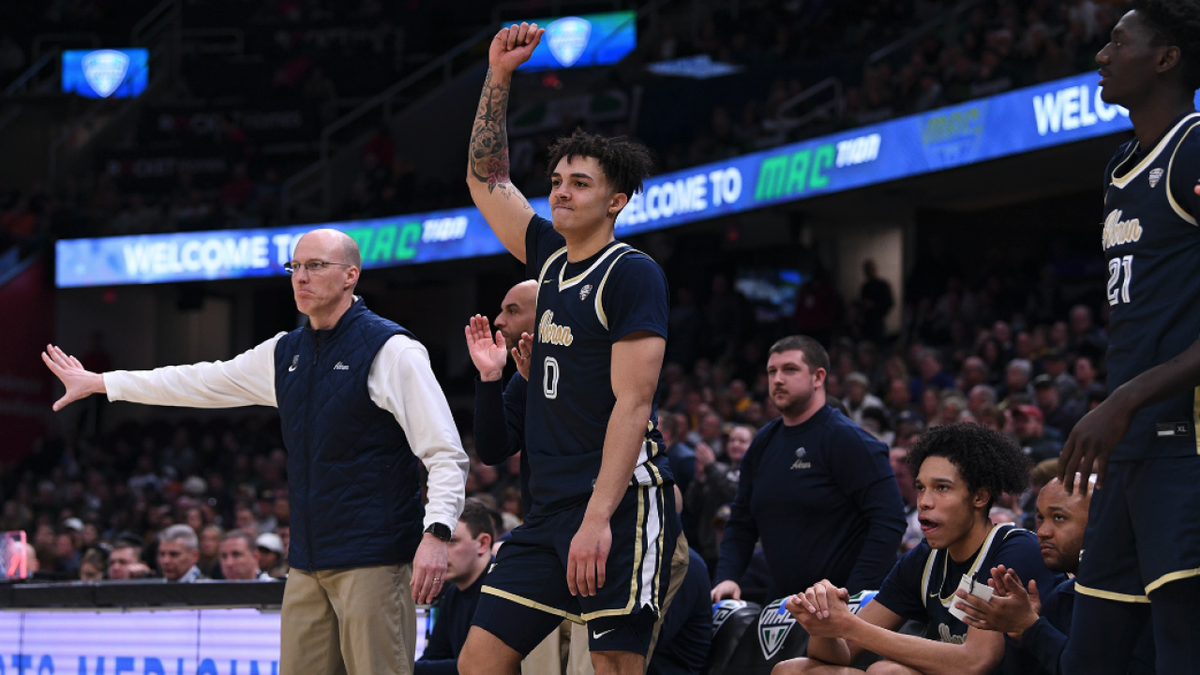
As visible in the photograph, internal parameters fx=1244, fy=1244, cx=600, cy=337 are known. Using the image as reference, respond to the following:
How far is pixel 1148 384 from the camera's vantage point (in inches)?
96.9

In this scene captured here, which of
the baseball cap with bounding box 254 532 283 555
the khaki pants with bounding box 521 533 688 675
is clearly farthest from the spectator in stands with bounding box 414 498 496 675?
the baseball cap with bounding box 254 532 283 555

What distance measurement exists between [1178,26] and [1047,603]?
5.89ft

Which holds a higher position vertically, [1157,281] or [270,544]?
[1157,281]

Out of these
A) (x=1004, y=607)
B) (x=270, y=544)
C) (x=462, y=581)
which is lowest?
(x=270, y=544)

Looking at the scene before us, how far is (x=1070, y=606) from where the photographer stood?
3.63m

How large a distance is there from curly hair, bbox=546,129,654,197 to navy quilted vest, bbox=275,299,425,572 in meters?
1.15

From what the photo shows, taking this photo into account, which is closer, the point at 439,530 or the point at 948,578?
the point at 439,530

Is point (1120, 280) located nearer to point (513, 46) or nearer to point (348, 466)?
point (513, 46)

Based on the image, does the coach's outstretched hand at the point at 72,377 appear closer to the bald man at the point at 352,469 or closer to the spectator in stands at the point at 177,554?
the bald man at the point at 352,469

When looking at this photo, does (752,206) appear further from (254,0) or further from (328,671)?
(254,0)

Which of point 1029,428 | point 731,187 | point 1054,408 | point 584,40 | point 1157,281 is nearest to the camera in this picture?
point 1157,281

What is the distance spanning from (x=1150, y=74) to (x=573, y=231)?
56.1 inches

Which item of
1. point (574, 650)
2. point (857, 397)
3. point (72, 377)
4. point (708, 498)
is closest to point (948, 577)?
point (574, 650)

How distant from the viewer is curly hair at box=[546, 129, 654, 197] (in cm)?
330
